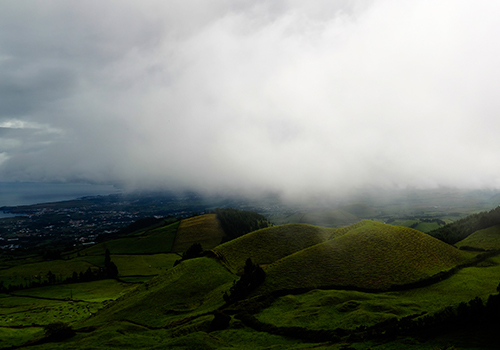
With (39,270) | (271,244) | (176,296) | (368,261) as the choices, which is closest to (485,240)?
(368,261)

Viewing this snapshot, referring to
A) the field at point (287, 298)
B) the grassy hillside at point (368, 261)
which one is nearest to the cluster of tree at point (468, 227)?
the field at point (287, 298)

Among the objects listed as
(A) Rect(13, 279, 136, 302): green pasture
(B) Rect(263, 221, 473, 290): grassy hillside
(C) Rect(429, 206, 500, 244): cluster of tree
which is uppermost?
(B) Rect(263, 221, 473, 290): grassy hillside

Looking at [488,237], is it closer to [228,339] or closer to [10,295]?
[228,339]

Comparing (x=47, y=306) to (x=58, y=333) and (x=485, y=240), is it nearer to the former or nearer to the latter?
(x=58, y=333)

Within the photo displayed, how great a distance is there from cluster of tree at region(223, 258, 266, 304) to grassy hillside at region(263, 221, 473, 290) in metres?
2.42

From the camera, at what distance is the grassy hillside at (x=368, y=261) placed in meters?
67.5

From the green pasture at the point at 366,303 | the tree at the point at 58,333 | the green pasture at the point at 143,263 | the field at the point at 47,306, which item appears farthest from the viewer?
the green pasture at the point at 143,263

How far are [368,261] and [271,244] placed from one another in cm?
3884

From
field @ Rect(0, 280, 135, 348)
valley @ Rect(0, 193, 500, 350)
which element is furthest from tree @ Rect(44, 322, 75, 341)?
field @ Rect(0, 280, 135, 348)

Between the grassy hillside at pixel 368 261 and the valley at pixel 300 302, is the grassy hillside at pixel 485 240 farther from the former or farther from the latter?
the grassy hillside at pixel 368 261

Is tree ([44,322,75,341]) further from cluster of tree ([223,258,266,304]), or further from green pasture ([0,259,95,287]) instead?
green pasture ([0,259,95,287])

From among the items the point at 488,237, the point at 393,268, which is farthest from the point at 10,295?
the point at 488,237

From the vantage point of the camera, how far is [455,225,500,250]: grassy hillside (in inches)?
3814

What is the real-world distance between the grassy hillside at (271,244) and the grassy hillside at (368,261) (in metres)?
17.9
